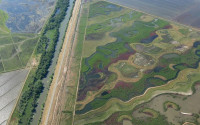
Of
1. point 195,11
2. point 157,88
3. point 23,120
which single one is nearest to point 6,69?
point 23,120

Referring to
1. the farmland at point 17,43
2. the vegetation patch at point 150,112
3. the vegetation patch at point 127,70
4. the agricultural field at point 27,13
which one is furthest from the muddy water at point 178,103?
the agricultural field at point 27,13

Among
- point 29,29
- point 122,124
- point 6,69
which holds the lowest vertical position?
point 122,124

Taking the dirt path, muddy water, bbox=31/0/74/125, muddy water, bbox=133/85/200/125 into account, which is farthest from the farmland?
muddy water, bbox=133/85/200/125

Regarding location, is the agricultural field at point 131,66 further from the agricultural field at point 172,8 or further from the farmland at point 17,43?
the farmland at point 17,43

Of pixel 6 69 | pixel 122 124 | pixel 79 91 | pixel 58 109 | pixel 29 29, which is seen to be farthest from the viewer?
pixel 29 29

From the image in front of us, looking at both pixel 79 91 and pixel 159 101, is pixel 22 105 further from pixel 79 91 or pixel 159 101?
pixel 159 101

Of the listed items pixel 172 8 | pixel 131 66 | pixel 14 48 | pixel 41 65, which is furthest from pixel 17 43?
pixel 172 8
